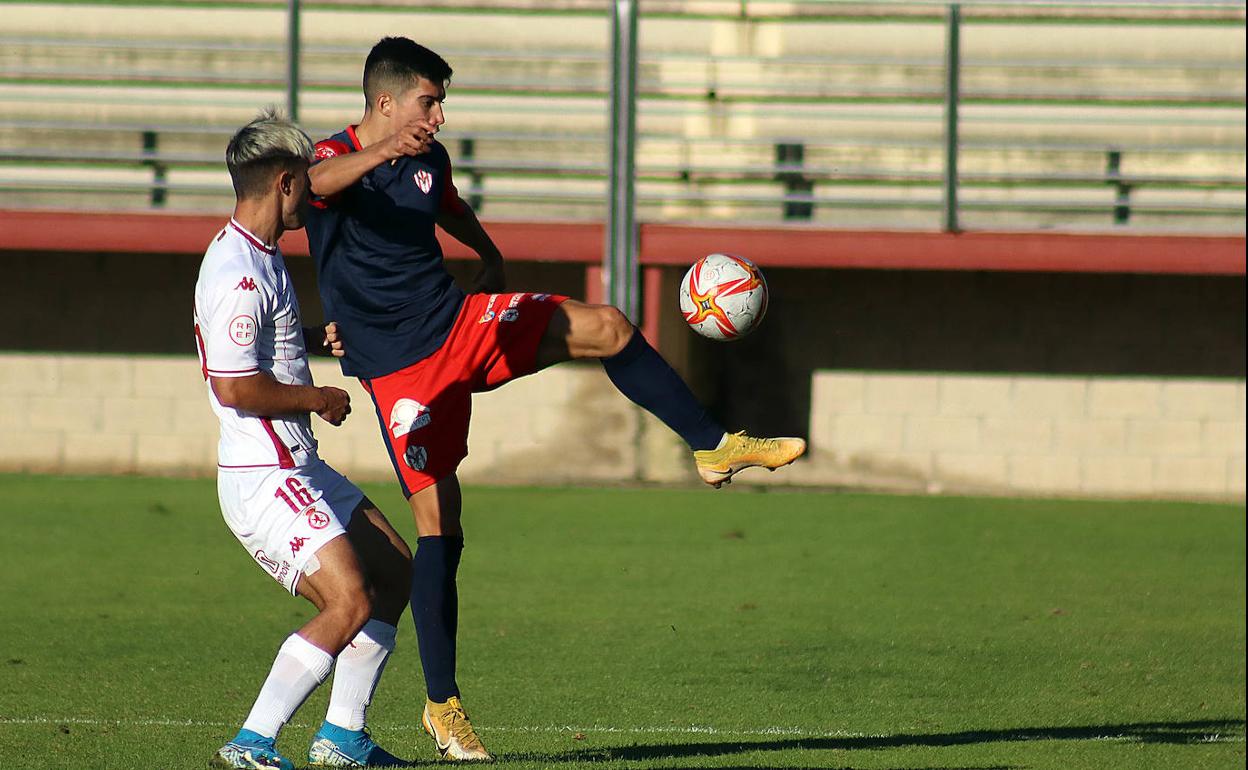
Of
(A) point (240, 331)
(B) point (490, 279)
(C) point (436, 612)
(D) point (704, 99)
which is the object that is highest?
(D) point (704, 99)

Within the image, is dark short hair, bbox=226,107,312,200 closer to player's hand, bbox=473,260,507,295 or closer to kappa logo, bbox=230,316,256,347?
kappa logo, bbox=230,316,256,347

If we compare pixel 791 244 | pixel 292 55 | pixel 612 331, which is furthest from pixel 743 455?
pixel 292 55

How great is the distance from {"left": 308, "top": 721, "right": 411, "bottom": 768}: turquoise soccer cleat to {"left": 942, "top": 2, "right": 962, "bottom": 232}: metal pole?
9.46m

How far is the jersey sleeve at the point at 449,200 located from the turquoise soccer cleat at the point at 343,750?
6.26 ft

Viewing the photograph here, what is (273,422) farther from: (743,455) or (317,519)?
(743,455)

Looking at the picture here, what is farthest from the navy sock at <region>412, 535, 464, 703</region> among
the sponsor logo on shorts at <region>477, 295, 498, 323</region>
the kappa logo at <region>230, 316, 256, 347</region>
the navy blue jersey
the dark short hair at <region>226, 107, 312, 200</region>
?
the dark short hair at <region>226, 107, 312, 200</region>

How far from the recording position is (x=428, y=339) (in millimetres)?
6191

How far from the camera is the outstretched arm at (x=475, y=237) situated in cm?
644

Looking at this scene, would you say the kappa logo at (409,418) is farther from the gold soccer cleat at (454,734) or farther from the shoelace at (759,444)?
the shoelace at (759,444)

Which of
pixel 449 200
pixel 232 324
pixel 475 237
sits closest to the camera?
pixel 232 324

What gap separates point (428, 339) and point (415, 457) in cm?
42

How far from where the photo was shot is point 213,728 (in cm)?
663

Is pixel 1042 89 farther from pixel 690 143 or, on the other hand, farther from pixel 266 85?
pixel 266 85

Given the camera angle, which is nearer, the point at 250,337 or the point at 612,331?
the point at 250,337
